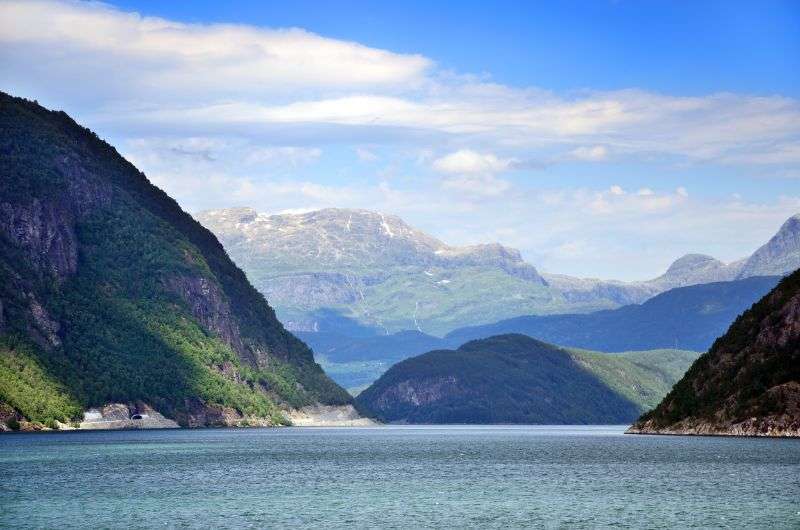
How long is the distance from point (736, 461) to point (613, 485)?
143ft

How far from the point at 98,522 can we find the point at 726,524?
194ft

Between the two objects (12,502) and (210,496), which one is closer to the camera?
(12,502)

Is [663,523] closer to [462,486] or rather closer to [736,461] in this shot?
[462,486]

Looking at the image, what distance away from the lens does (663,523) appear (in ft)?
372

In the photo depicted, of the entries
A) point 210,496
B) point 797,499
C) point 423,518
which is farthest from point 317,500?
point 797,499

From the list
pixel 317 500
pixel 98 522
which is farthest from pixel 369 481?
pixel 98 522

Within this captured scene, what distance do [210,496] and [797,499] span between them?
65816mm

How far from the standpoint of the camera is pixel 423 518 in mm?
119438

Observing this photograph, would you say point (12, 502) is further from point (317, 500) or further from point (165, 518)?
point (317, 500)

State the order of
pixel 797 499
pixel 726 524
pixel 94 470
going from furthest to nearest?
pixel 94 470, pixel 797 499, pixel 726 524

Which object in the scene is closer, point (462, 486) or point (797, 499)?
point (797, 499)

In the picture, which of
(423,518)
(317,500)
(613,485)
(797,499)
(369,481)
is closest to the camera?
Result: (423,518)

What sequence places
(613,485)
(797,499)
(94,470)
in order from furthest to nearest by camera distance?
(94,470), (613,485), (797,499)

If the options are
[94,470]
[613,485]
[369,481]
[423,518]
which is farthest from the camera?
[94,470]
